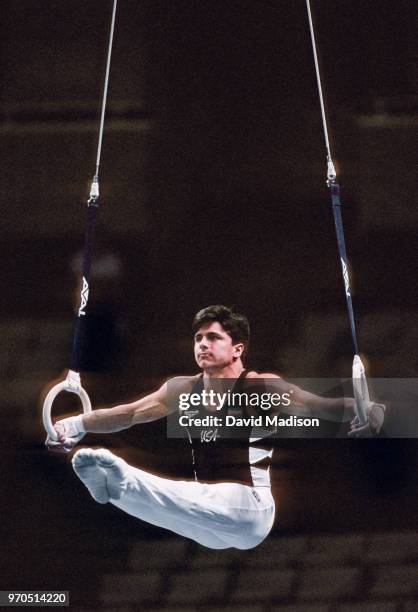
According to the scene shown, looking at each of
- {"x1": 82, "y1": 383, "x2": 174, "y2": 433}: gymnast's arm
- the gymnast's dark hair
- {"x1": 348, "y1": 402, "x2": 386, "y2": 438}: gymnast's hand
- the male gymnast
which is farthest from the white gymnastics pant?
the gymnast's dark hair

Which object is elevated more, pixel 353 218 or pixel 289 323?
pixel 353 218

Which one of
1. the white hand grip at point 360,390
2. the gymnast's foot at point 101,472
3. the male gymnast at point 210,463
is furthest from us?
the white hand grip at point 360,390

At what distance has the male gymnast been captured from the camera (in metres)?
3.55

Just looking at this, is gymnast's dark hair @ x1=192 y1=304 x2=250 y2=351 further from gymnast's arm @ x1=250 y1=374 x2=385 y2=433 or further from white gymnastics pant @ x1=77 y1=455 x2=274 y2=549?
white gymnastics pant @ x1=77 y1=455 x2=274 y2=549

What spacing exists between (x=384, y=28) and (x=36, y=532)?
293 centimetres

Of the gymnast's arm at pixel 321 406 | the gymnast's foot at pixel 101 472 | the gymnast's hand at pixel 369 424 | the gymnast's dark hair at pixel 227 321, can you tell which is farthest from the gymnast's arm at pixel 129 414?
the gymnast's hand at pixel 369 424

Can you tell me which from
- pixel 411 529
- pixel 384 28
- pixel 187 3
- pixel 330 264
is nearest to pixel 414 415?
pixel 411 529

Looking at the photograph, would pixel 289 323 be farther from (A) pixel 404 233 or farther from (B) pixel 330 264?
(A) pixel 404 233

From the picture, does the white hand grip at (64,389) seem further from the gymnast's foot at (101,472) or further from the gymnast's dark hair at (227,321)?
the gymnast's dark hair at (227,321)

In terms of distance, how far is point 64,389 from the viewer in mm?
3670

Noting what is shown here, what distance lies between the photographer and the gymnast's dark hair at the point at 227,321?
12.2 ft

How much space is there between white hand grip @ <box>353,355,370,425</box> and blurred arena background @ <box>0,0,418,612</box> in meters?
0.07

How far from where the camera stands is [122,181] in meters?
3.88

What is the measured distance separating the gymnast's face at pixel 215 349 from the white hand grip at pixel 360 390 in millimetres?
530
